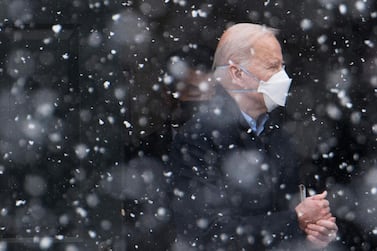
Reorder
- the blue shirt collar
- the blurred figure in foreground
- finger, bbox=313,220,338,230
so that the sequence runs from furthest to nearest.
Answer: the blurred figure in foreground < the blue shirt collar < finger, bbox=313,220,338,230

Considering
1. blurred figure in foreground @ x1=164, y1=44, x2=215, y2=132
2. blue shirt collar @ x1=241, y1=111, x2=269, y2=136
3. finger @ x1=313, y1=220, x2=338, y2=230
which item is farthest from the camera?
blurred figure in foreground @ x1=164, y1=44, x2=215, y2=132

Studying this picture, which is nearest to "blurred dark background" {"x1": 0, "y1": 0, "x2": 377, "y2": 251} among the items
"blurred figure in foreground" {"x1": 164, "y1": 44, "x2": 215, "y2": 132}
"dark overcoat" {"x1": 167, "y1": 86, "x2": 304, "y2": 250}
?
"blurred figure in foreground" {"x1": 164, "y1": 44, "x2": 215, "y2": 132}

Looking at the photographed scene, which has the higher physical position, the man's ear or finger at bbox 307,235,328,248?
the man's ear

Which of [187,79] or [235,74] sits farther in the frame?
[187,79]

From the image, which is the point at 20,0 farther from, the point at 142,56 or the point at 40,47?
the point at 142,56

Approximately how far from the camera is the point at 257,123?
3.42 metres

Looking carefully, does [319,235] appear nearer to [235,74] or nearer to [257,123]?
[257,123]

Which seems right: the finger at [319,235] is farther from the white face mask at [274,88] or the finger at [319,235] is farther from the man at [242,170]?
the white face mask at [274,88]

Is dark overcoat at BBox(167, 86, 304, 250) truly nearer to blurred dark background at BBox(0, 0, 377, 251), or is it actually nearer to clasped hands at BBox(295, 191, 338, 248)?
clasped hands at BBox(295, 191, 338, 248)

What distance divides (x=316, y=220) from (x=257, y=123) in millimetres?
446

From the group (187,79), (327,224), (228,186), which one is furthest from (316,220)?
(187,79)

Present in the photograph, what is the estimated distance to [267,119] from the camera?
11.4 ft

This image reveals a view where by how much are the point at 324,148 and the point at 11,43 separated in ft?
4.94

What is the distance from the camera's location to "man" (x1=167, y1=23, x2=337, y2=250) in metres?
3.20
